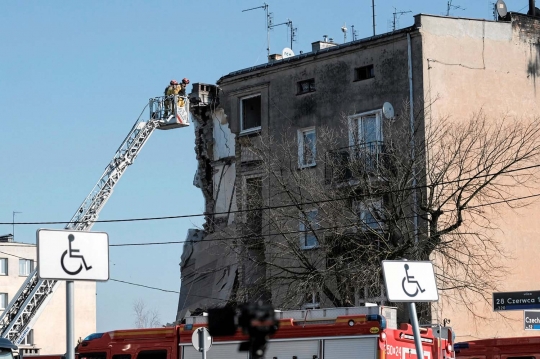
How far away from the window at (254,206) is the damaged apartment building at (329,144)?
0.05 m

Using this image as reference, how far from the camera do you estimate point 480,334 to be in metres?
32.7

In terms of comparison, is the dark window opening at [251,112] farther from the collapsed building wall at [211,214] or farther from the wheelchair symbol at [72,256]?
the wheelchair symbol at [72,256]

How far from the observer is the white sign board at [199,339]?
1806 cm

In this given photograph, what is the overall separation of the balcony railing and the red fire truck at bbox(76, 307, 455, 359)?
10924mm

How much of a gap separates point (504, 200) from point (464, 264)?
17.0 feet

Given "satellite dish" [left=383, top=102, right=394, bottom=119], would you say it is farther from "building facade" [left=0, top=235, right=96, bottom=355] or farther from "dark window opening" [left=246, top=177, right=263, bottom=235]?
"building facade" [left=0, top=235, right=96, bottom=355]

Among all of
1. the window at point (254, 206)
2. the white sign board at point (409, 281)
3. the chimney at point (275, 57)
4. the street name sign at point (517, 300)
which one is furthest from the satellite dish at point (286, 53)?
the white sign board at point (409, 281)

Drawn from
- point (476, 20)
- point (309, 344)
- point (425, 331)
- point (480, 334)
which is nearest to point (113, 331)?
point (309, 344)

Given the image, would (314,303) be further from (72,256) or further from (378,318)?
(72,256)

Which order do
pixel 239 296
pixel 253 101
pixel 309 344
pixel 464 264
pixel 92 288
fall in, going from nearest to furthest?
1. pixel 309 344
2. pixel 464 264
3. pixel 239 296
4. pixel 253 101
5. pixel 92 288

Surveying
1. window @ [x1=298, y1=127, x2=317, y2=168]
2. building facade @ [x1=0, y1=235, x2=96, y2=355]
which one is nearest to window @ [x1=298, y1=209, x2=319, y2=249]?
window @ [x1=298, y1=127, x2=317, y2=168]

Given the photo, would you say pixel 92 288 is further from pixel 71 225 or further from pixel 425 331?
pixel 425 331

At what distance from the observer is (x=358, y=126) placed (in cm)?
3303

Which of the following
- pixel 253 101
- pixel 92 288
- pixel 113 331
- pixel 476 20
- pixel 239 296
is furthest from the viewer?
pixel 92 288
